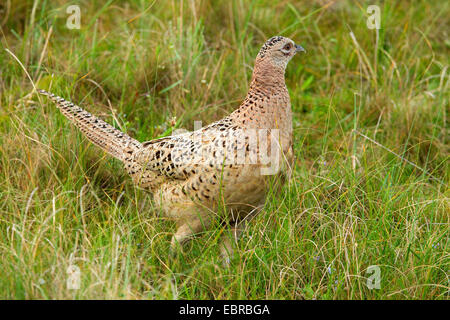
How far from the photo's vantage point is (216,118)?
5559mm

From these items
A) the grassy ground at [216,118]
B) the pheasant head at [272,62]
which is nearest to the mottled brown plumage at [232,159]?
the pheasant head at [272,62]

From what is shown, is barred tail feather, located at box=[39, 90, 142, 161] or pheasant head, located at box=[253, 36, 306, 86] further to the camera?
barred tail feather, located at box=[39, 90, 142, 161]

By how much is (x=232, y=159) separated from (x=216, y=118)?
1.75 meters

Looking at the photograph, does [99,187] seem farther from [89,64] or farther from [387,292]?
[387,292]

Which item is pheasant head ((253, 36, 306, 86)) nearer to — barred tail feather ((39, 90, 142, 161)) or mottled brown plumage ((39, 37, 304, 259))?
mottled brown plumage ((39, 37, 304, 259))

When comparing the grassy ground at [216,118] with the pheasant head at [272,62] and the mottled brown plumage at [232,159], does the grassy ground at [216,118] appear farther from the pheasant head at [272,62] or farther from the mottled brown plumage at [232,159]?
the pheasant head at [272,62]

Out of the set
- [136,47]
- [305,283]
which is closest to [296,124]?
[136,47]

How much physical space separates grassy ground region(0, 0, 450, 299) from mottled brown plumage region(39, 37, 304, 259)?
0.16 meters

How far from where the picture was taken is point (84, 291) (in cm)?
319

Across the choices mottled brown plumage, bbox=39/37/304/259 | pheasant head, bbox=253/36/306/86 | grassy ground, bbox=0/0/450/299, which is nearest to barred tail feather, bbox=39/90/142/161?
grassy ground, bbox=0/0/450/299

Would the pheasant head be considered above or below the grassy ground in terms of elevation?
above

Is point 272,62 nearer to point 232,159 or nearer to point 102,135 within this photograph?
point 232,159

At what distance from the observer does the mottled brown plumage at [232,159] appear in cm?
386

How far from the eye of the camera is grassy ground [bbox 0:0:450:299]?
144 inches
